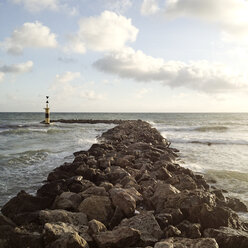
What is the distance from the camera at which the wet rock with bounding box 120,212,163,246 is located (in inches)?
142

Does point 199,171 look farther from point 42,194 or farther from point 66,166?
point 42,194

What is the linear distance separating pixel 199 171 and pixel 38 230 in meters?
6.25

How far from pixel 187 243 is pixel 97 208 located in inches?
64.1

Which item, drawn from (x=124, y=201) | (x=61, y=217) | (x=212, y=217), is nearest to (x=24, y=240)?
(x=61, y=217)

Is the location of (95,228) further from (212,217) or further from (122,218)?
(212,217)

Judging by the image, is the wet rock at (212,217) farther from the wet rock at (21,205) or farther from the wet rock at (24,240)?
the wet rock at (21,205)

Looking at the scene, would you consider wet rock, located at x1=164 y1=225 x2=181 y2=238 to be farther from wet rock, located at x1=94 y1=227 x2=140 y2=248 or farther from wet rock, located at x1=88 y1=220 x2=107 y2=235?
wet rock, located at x1=88 y1=220 x2=107 y2=235

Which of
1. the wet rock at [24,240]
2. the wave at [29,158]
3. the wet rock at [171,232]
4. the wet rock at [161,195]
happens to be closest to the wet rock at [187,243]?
the wet rock at [171,232]

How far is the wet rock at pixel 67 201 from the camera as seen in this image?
4.71m

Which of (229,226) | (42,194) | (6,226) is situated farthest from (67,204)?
(229,226)

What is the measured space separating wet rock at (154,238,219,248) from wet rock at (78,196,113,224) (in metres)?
1.28

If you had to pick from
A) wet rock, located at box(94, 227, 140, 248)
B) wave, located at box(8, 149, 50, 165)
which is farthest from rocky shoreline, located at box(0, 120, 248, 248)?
wave, located at box(8, 149, 50, 165)

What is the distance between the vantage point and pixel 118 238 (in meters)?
3.44

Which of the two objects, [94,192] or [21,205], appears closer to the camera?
[21,205]
